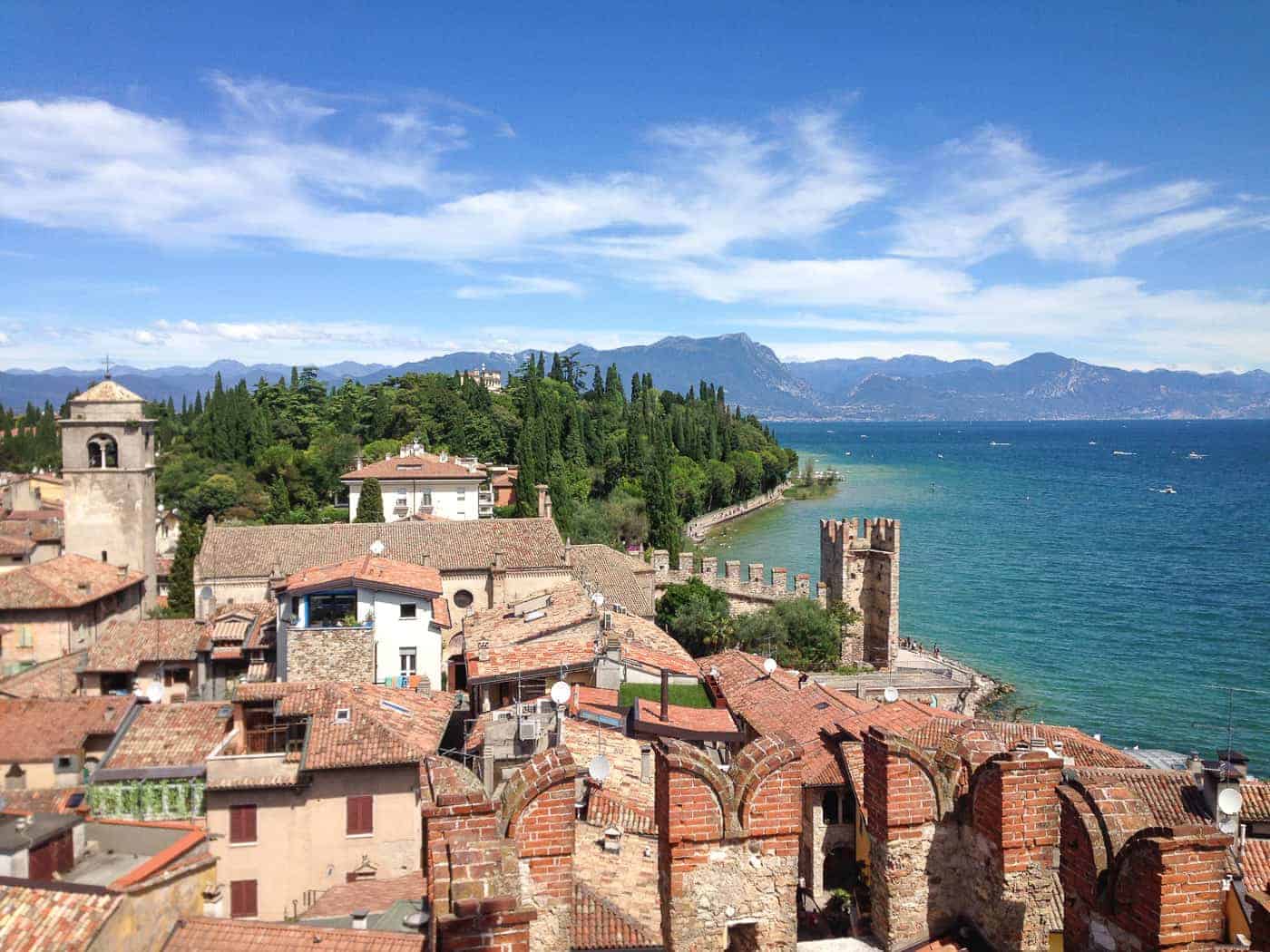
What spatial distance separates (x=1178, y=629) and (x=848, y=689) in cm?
2839

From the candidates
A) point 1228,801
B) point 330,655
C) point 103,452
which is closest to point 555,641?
point 330,655

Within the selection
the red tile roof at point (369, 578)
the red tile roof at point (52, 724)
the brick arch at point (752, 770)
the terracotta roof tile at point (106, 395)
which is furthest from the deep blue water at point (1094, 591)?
the terracotta roof tile at point (106, 395)

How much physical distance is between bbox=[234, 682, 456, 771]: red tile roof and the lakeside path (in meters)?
61.0

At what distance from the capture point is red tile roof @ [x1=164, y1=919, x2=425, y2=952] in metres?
10.7

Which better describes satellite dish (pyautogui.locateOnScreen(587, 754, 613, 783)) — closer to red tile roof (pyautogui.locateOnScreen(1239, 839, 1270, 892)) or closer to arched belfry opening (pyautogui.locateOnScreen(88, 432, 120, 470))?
red tile roof (pyautogui.locateOnScreen(1239, 839, 1270, 892))

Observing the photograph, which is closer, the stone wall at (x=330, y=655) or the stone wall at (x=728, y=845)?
the stone wall at (x=728, y=845)

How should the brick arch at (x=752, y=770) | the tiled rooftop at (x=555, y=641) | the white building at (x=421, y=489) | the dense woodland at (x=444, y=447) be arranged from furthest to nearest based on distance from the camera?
the dense woodland at (x=444, y=447), the white building at (x=421, y=489), the tiled rooftop at (x=555, y=641), the brick arch at (x=752, y=770)

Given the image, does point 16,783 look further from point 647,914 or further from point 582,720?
point 647,914

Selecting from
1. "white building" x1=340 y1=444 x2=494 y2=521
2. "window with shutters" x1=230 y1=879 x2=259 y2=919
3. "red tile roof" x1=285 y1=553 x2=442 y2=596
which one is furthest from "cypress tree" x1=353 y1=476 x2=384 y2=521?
"window with shutters" x1=230 y1=879 x2=259 y2=919

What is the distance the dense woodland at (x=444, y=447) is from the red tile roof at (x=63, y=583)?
1901 centimetres

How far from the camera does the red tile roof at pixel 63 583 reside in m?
34.3

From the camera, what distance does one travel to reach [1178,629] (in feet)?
178

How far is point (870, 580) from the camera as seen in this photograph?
43.5 metres

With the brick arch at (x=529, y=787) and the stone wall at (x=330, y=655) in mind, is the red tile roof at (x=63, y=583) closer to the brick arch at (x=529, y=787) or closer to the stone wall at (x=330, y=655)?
the stone wall at (x=330, y=655)
